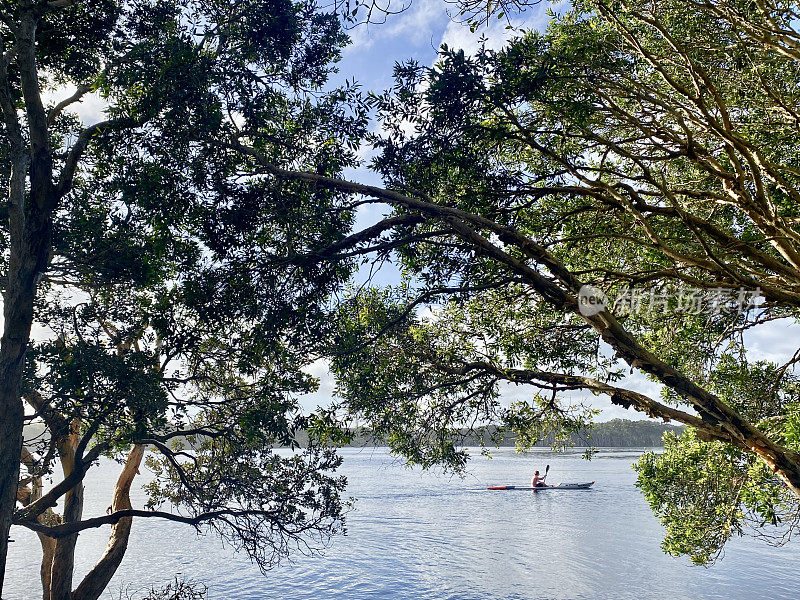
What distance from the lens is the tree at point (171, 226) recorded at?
7809 millimetres

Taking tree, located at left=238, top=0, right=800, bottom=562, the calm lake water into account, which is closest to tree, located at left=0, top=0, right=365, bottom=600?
tree, located at left=238, top=0, right=800, bottom=562

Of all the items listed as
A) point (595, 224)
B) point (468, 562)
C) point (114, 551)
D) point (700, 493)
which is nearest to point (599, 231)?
point (595, 224)

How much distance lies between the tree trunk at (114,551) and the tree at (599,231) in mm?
9908

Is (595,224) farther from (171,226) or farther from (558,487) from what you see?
(558,487)

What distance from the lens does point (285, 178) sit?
7.66 m

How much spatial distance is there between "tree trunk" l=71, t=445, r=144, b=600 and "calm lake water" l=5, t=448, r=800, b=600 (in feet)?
35.5

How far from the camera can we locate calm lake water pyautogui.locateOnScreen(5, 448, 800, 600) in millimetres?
25031

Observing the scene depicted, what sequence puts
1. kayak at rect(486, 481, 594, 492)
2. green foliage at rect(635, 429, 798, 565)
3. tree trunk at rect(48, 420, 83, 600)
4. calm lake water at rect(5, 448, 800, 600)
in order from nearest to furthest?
green foliage at rect(635, 429, 798, 565)
tree trunk at rect(48, 420, 83, 600)
calm lake water at rect(5, 448, 800, 600)
kayak at rect(486, 481, 594, 492)

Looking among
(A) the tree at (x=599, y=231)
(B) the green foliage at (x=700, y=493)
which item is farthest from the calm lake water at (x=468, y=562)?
(A) the tree at (x=599, y=231)

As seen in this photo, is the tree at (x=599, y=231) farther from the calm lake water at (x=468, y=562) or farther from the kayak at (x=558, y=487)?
the kayak at (x=558, y=487)

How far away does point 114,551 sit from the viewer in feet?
49.5

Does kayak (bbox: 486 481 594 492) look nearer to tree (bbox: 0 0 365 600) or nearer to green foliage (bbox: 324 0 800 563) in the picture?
green foliage (bbox: 324 0 800 563)

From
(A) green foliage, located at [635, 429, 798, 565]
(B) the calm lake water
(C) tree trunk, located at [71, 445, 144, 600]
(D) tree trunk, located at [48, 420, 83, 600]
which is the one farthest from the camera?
(B) the calm lake water

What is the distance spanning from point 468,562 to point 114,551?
20328mm
